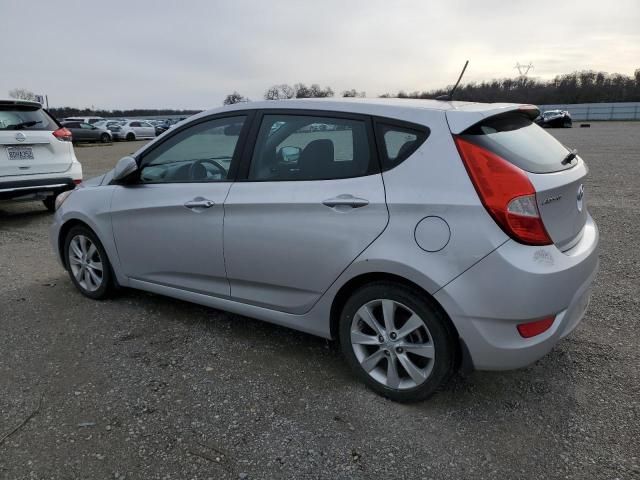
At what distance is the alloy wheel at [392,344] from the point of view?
2596 mm

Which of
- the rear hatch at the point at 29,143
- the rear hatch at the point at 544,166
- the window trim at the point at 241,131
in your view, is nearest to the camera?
the rear hatch at the point at 544,166

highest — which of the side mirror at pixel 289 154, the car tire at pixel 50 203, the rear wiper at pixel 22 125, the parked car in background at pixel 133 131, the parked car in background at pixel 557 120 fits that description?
the rear wiper at pixel 22 125

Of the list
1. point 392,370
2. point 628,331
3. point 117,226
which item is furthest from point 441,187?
point 117,226

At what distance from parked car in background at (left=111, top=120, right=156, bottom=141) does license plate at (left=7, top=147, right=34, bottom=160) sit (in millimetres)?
29558

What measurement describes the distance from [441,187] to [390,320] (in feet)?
2.46

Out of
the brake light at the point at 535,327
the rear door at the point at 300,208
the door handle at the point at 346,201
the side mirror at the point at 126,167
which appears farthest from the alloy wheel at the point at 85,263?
the brake light at the point at 535,327

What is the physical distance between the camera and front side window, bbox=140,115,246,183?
3322 mm

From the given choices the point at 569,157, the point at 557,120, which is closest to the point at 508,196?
the point at 569,157

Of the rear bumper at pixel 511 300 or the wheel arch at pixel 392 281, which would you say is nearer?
the rear bumper at pixel 511 300

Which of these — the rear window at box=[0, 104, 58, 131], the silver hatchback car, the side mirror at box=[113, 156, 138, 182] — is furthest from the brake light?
the rear window at box=[0, 104, 58, 131]

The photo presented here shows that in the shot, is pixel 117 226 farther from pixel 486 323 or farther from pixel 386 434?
pixel 486 323

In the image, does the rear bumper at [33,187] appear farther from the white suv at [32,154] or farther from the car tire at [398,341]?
the car tire at [398,341]

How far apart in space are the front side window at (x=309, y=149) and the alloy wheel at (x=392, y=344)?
77cm

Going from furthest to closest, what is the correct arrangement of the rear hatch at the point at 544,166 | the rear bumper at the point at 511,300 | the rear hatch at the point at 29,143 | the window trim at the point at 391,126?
the rear hatch at the point at 29,143, the window trim at the point at 391,126, the rear hatch at the point at 544,166, the rear bumper at the point at 511,300
